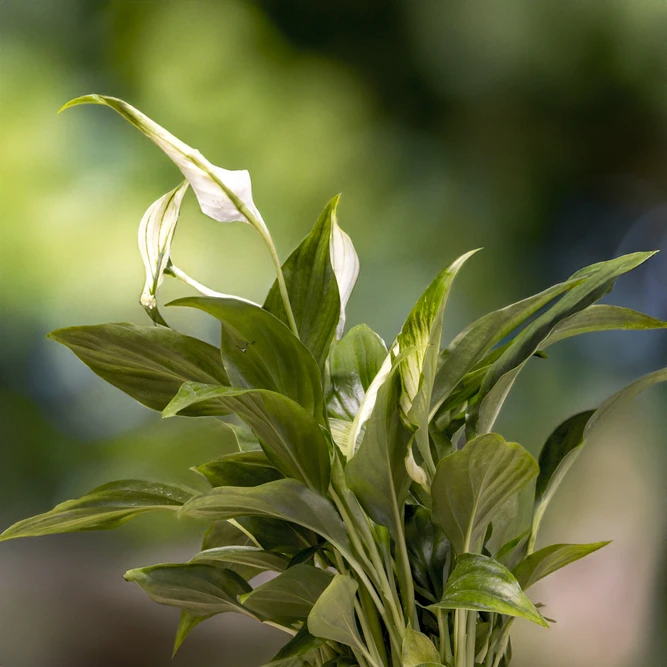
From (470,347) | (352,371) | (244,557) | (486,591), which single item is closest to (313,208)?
(352,371)

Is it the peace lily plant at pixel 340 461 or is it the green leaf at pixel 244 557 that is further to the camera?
the green leaf at pixel 244 557

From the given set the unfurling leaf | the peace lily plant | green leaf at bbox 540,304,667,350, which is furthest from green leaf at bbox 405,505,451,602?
the unfurling leaf

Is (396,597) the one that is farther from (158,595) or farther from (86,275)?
(86,275)

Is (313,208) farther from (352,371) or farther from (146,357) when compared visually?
(146,357)

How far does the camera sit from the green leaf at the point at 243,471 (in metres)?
0.81

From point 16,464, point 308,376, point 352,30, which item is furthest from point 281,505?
point 352,30

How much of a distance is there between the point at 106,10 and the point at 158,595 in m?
0.91

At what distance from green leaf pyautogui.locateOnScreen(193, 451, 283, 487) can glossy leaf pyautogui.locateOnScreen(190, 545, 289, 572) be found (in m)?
0.07

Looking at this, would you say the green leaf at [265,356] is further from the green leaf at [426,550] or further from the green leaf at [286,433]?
the green leaf at [426,550]

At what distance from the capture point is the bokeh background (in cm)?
109

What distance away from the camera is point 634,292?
1.09 meters

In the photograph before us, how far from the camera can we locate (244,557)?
81 cm

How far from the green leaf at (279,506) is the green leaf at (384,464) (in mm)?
39

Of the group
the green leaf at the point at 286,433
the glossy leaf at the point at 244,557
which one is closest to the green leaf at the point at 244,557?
the glossy leaf at the point at 244,557
